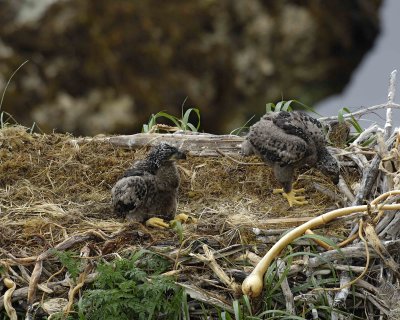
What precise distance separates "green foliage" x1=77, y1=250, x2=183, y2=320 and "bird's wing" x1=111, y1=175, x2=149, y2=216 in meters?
0.97

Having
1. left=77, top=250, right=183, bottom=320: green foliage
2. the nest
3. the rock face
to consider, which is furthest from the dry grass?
A: the rock face

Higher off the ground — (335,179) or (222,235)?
(335,179)

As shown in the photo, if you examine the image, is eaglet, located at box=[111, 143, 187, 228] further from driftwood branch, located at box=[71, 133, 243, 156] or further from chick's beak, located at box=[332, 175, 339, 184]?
chick's beak, located at box=[332, 175, 339, 184]

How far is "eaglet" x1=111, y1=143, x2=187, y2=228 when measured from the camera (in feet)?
28.3

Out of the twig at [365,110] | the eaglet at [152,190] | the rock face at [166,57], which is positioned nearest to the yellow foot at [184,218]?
the eaglet at [152,190]

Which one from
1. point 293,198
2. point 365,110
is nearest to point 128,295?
point 293,198

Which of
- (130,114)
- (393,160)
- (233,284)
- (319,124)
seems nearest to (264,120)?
(319,124)

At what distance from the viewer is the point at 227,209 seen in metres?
8.88

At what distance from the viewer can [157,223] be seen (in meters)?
8.63

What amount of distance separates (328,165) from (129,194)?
1.43 meters

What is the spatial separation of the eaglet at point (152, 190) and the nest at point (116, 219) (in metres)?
0.17

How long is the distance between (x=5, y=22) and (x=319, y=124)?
310 inches

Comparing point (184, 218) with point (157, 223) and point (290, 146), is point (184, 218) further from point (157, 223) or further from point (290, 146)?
point (290, 146)

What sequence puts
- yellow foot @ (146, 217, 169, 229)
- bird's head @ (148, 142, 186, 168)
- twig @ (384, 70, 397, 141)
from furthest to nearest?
twig @ (384, 70, 397, 141) → bird's head @ (148, 142, 186, 168) → yellow foot @ (146, 217, 169, 229)
